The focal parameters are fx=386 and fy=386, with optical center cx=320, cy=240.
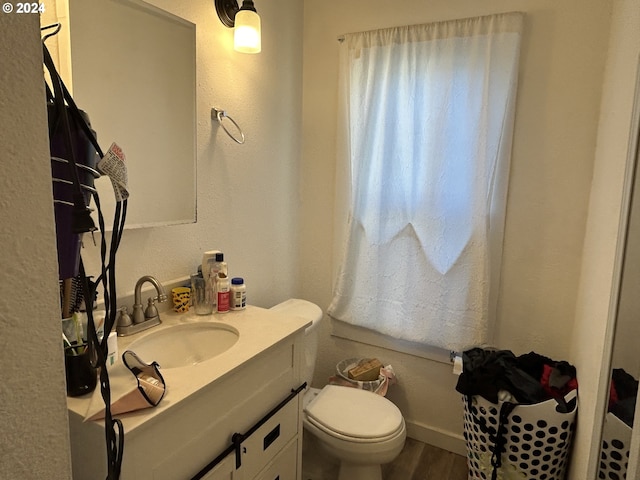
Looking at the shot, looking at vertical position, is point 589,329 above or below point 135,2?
below

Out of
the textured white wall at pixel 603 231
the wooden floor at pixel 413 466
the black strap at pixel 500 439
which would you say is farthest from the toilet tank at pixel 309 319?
the textured white wall at pixel 603 231

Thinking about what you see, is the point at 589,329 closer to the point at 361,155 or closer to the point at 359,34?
the point at 361,155

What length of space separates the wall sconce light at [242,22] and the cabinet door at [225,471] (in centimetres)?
150

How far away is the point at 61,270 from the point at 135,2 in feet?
3.50

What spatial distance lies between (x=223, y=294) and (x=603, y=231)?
4.47ft

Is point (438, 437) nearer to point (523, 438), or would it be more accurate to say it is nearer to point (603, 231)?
point (523, 438)

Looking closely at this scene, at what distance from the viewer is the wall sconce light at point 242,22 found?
1.56 meters

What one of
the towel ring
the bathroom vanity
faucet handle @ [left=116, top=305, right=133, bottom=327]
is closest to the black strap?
the bathroom vanity

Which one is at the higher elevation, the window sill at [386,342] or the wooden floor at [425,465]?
the window sill at [386,342]

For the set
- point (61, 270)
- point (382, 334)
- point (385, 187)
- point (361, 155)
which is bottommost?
point (382, 334)

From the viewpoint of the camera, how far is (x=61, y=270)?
25.5 inches

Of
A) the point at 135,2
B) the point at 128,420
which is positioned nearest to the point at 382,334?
the point at 128,420

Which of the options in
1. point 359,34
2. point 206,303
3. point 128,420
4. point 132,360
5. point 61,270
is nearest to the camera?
point 61,270

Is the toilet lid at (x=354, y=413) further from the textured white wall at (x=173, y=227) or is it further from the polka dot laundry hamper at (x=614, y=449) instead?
the polka dot laundry hamper at (x=614, y=449)
